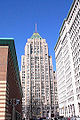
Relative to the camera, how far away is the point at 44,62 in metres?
148

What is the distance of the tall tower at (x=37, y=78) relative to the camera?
13238 centimetres

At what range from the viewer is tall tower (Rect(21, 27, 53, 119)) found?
132 metres

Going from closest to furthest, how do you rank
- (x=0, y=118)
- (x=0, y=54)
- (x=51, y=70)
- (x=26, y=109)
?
(x=0, y=118) < (x=0, y=54) < (x=26, y=109) < (x=51, y=70)

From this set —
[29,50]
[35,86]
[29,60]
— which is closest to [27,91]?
[35,86]

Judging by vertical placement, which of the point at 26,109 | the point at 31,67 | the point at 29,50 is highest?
the point at 29,50

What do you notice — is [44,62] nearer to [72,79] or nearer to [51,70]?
[51,70]

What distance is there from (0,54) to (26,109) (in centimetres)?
11182

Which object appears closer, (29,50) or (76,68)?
(76,68)

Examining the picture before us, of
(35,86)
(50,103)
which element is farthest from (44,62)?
(50,103)

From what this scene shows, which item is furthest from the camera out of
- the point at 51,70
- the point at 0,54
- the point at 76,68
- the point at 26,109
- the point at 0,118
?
the point at 51,70

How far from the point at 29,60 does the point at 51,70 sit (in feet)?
73.2

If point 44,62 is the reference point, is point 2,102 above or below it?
below

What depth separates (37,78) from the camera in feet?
470

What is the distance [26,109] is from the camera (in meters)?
133
